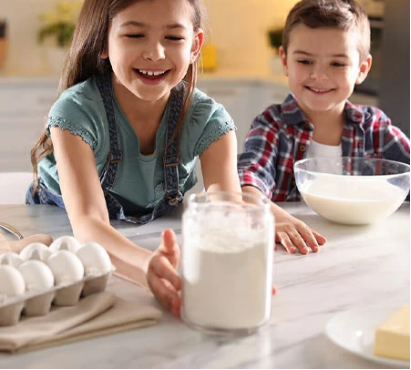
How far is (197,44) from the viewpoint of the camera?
1690mm

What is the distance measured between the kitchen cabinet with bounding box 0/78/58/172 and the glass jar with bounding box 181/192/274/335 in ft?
10.8

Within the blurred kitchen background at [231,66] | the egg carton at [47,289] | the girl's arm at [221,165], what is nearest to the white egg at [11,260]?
the egg carton at [47,289]

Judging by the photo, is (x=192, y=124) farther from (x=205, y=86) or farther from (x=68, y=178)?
(x=205, y=86)

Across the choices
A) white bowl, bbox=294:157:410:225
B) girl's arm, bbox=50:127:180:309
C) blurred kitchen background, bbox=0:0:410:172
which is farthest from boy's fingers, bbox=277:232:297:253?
blurred kitchen background, bbox=0:0:410:172

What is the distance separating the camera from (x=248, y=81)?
4.40 m

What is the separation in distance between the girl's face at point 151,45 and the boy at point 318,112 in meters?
0.41

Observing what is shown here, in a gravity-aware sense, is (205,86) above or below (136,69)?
below

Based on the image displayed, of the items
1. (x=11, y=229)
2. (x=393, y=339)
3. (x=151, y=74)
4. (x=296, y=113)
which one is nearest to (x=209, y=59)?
(x=296, y=113)

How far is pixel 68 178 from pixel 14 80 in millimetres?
2782

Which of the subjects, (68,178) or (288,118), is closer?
(68,178)

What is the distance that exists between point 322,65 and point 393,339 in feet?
3.88

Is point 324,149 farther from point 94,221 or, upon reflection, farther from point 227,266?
point 227,266

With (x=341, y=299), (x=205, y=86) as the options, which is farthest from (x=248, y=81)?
(x=341, y=299)

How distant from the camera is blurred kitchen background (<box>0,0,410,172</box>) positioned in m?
3.55
